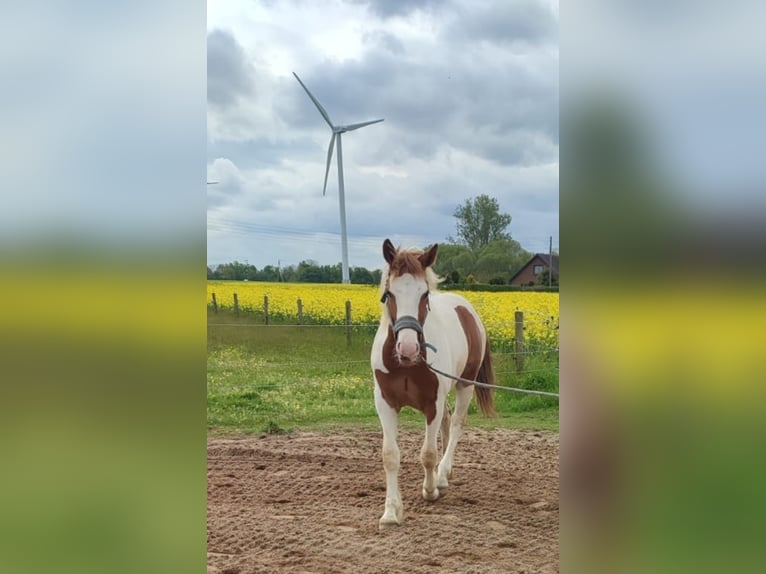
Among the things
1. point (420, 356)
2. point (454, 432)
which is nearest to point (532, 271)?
point (454, 432)

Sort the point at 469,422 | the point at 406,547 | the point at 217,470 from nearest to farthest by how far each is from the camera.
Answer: the point at 406,547 < the point at 217,470 < the point at 469,422

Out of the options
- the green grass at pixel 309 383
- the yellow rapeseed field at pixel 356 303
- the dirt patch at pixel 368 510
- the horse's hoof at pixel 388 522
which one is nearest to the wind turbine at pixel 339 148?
the yellow rapeseed field at pixel 356 303

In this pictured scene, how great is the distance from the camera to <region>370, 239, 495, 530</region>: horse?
4.16 metres

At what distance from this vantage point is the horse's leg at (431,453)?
15.8 ft

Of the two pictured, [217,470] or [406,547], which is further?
[217,470]

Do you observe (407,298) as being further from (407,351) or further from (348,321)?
(348,321)

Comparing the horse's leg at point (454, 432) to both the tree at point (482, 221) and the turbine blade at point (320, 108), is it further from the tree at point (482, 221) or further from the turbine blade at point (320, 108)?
the turbine blade at point (320, 108)

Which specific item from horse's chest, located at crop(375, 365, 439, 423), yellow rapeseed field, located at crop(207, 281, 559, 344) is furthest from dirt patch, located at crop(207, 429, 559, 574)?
yellow rapeseed field, located at crop(207, 281, 559, 344)

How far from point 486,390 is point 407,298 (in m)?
2.31

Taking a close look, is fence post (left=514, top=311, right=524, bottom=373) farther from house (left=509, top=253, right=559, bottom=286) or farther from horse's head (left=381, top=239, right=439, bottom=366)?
horse's head (left=381, top=239, right=439, bottom=366)
